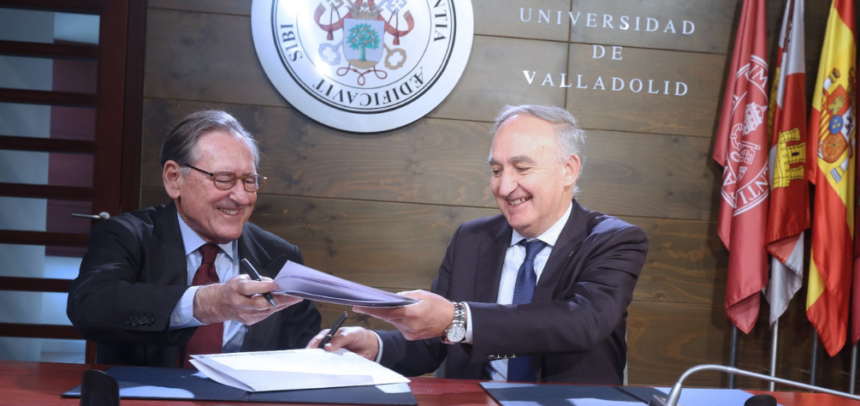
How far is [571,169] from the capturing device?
76.6 inches

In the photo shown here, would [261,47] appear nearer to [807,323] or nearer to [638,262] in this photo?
[638,262]

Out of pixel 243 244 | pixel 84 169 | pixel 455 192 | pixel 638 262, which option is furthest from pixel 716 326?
pixel 84 169

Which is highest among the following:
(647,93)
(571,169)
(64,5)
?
(64,5)

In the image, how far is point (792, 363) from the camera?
3.18 m

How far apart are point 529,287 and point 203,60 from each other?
182cm

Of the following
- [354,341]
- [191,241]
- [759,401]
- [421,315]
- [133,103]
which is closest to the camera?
[759,401]

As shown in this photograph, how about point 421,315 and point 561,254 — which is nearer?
point 421,315

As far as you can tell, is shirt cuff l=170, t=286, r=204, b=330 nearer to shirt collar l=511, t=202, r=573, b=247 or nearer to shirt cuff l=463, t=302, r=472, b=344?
shirt cuff l=463, t=302, r=472, b=344

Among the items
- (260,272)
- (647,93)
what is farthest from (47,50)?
(647,93)

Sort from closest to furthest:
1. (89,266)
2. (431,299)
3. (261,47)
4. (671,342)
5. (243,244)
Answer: (431,299), (89,266), (243,244), (261,47), (671,342)

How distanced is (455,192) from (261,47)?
39.8 inches

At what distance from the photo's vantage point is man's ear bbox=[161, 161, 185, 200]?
185 centimetres

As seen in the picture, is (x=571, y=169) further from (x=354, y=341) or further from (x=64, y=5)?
(x=64, y=5)

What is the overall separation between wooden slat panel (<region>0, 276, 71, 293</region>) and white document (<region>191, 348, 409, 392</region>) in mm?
1968
